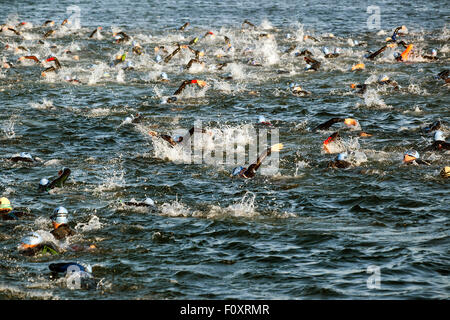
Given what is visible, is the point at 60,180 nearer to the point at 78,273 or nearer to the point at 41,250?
the point at 41,250

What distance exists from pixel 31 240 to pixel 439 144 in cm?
1003

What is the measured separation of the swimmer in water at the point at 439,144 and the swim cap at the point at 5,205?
9892 mm

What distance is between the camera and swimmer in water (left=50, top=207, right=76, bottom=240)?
1198 cm

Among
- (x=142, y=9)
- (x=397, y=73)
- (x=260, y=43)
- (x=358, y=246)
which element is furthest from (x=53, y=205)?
(x=142, y=9)

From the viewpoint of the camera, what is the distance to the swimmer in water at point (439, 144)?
54.1ft

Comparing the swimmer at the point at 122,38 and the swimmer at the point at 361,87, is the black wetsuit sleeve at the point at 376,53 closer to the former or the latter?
the swimmer at the point at 361,87

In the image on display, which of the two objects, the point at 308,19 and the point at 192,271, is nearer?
the point at 192,271

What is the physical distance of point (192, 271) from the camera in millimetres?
10938

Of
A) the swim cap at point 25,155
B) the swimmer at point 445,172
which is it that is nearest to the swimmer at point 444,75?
the swimmer at point 445,172

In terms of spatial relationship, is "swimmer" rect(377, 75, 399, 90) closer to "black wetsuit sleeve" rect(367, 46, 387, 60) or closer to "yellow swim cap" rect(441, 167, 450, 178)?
"black wetsuit sleeve" rect(367, 46, 387, 60)

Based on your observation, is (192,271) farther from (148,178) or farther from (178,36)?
(178,36)

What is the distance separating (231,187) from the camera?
49.0 feet

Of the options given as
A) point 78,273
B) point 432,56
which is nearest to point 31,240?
point 78,273

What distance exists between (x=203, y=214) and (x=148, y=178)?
2780 mm
